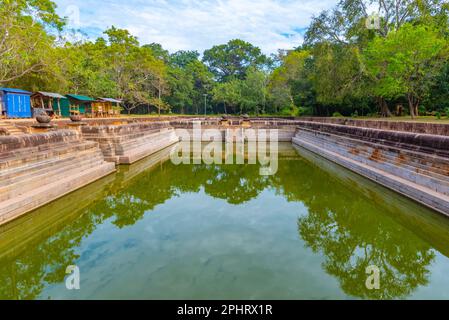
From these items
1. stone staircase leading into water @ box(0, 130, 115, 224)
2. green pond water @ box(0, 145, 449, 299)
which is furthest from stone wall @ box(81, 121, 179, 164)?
green pond water @ box(0, 145, 449, 299)

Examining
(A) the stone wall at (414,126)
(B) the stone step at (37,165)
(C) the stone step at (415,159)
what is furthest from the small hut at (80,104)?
(C) the stone step at (415,159)

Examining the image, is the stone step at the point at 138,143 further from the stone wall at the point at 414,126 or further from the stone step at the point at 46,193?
the stone wall at the point at 414,126

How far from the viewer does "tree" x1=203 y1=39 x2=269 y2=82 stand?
65.8m

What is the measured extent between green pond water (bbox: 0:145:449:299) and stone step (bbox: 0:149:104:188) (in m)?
0.90

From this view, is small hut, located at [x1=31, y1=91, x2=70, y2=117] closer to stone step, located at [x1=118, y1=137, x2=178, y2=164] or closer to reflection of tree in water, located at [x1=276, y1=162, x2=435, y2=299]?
stone step, located at [x1=118, y1=137, x2=178, y2=164]

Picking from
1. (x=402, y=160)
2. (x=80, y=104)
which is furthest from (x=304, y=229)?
(x=80, y=104)

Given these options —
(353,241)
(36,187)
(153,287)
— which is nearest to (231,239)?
(153,287)

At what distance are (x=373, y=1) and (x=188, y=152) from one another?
21.7 meters

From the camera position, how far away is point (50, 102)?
80.7ft

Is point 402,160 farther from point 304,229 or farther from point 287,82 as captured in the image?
point 287,82

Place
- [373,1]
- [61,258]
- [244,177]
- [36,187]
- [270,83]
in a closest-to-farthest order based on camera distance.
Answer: [61,258] < [36,187] < [244,177] < [373,1] < [270,83]

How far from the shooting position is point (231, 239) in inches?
231

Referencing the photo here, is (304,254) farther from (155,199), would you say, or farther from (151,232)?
(155,199)

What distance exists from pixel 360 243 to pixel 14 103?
23981mm
